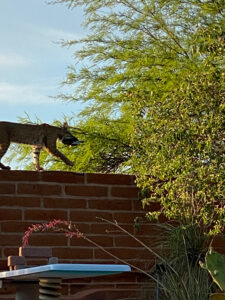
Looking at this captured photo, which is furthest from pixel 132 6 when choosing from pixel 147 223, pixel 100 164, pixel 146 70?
pixel 147 223

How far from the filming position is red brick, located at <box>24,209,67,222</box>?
696 cm

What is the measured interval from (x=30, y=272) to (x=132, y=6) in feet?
28.6

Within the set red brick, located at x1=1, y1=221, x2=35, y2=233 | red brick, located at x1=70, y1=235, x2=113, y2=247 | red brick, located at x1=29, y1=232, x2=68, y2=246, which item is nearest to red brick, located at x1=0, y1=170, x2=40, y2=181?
red brick, located at x1=1, y1=221, x2=35, y2=233

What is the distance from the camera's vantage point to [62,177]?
7156 millimetres

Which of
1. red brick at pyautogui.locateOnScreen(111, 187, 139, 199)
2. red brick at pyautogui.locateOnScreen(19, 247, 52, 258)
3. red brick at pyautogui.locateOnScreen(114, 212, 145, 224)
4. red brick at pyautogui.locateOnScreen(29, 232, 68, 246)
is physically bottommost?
red brick at pyautogui.locateOnScreen(19, 247, 52, 258)

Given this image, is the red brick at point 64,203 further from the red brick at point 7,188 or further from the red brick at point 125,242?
the red brick at point 125,242

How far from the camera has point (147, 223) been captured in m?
7.36

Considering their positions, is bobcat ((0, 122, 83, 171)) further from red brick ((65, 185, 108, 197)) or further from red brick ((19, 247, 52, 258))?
red brick ((19, 247, 52, 258))

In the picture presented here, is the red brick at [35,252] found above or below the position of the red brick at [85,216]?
below

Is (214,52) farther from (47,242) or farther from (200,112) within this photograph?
(47,242)

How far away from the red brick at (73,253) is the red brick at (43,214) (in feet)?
0.97

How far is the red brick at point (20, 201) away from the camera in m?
6.93

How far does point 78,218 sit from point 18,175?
696mm

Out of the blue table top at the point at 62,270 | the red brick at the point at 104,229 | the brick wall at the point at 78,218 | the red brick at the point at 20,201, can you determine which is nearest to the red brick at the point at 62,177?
the brick wall at the point at 78,218
